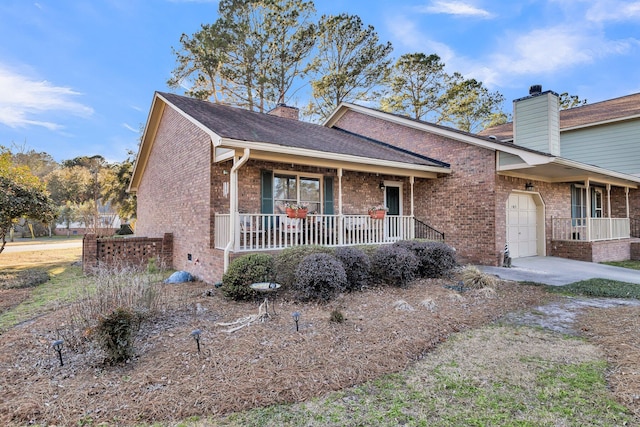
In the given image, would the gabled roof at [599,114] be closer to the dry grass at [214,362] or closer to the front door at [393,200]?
the front door at [393,200]

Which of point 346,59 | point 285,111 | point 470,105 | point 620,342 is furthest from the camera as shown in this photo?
point 470,105

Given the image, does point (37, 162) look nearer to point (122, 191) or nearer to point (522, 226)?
point (122, 191)

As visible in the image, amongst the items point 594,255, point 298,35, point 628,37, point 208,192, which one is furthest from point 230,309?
point 628,37

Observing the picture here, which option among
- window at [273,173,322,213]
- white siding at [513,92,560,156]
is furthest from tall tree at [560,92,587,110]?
window at [273,173,322,213]

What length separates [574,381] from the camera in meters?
3.29

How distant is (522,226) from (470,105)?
1646 centimetres

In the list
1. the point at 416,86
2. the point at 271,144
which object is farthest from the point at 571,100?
the point at 271,144

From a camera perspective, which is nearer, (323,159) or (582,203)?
(323,159)

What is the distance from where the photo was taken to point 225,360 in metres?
3.64

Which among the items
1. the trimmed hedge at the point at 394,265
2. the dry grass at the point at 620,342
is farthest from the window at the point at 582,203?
the trimmed hedge at the point at 394,265

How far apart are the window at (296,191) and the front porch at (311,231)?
0.60 metres

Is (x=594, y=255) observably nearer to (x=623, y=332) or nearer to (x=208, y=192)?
(x=623, y=332)

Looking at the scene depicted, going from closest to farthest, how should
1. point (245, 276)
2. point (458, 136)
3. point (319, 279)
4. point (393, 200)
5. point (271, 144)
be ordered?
point (319, 279) → point (245, 276) → point (271, 144) → point (458, 136) → point (393, 200)

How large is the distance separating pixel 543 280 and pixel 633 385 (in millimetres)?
5894
